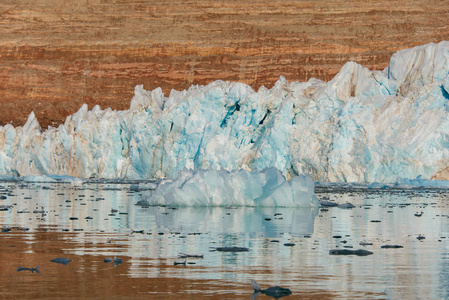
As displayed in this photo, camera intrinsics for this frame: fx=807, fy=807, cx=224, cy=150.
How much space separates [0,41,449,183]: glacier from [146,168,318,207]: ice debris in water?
9576 millimetres

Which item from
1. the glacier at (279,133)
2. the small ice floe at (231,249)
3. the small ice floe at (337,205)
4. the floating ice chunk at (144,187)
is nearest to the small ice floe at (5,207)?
the small ice floe at (337,205)

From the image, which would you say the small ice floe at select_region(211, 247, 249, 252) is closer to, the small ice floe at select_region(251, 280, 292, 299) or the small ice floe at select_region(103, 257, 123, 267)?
the small ice floe at select_region(103, 257, 123, 267)

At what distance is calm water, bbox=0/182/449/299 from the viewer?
7.64 metres

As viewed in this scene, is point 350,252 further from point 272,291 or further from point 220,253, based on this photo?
point 272,291

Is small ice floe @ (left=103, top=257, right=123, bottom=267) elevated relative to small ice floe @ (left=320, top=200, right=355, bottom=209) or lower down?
lower down

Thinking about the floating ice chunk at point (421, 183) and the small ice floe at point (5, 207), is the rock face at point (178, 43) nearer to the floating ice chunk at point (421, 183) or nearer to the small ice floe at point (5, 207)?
the floating ice chunk at point (421, 183)

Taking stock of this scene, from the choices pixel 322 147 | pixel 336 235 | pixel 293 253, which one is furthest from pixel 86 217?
pixel 322 147

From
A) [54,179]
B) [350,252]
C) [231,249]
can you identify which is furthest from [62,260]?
[54,179]

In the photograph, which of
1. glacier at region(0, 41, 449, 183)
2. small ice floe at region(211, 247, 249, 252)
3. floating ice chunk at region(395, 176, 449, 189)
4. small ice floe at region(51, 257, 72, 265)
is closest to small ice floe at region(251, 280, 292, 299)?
small ice floe at region(51, 257, 72, 265)

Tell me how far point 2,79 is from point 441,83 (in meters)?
58.3

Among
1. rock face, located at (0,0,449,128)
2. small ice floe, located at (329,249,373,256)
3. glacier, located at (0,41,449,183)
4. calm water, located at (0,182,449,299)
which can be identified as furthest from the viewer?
rock face, located at (0,0,449,128)

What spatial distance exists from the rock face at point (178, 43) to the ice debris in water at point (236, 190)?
54.7 m

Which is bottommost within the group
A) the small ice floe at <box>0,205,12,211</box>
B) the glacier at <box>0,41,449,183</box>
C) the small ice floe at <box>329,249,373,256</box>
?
the small ice floe at <box>329,249,373,256</box>

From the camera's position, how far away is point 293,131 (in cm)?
2919
